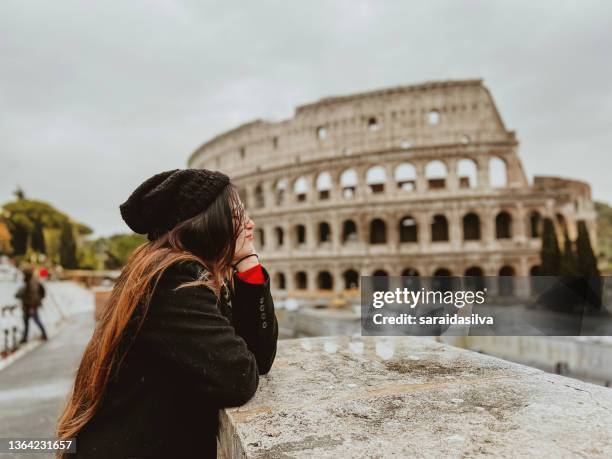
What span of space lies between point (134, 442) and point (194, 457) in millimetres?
228

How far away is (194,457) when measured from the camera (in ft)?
4.84

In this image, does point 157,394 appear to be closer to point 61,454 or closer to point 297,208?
point 61,454

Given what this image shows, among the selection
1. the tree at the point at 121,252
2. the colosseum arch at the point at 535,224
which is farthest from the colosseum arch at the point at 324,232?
the tree at the point at 121,252

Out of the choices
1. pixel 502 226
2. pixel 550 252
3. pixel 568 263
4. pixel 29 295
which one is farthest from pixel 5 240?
pixel 568 263

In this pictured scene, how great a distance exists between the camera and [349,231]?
2819 cm

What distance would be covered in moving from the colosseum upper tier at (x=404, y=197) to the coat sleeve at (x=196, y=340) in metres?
22.9

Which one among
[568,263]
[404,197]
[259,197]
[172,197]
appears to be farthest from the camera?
[259,197]

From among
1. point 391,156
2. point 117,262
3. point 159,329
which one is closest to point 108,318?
point 159,329

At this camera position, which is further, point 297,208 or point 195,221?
point 297,208

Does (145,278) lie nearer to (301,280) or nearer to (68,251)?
(301,280)

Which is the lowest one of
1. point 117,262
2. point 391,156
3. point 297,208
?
point 117,262

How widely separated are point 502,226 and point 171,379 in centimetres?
2708

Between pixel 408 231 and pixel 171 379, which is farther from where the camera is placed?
pixel 408 231

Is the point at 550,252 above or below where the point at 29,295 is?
above
